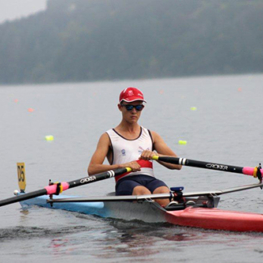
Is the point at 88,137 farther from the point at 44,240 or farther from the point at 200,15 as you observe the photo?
the point at 200,15

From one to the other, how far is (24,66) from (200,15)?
38417mm

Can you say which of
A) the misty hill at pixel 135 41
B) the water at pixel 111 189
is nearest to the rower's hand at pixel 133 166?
the water at pixel 111 189

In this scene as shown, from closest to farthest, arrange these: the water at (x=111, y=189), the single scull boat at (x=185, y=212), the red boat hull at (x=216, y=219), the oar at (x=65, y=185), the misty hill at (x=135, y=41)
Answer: the water at (x=111, y=189)
the red boat hull at (x=216, y=219)
the single scull boat at (x=185, y=212)
the oar at (x=65, y=185)
the misty hill at (x=135, y=41)

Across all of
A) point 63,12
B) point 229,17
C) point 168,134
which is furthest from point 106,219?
point 63,12

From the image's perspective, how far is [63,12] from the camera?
183000mm

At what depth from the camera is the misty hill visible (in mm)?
125625

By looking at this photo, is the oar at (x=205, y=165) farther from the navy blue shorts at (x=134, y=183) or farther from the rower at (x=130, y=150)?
the navy blue shorts at (x=134, y=183)

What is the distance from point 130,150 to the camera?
9188 millimetres

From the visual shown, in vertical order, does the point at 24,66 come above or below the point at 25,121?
above

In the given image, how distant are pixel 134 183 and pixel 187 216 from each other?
843mm

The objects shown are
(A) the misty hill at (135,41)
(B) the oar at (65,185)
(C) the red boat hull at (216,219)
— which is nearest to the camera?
(C) the red boat hull at (216,219)

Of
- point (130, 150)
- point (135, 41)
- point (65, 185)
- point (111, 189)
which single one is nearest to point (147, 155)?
point (130, 150)

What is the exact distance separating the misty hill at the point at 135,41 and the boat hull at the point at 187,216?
109 m

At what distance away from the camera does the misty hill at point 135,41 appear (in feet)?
412
